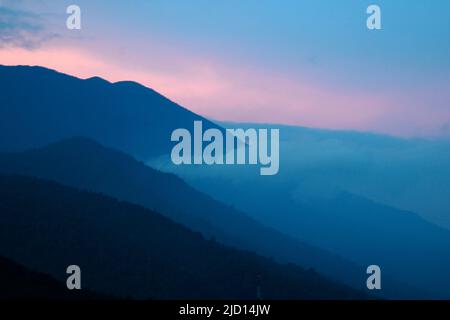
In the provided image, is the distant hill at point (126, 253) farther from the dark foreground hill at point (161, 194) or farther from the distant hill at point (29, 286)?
the dark foreground hill at point (161, 194)

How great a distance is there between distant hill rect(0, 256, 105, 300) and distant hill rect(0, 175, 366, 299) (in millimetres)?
21896

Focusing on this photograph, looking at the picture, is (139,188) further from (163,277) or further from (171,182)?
(163,277)

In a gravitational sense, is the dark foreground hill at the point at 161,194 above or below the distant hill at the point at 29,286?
A: above

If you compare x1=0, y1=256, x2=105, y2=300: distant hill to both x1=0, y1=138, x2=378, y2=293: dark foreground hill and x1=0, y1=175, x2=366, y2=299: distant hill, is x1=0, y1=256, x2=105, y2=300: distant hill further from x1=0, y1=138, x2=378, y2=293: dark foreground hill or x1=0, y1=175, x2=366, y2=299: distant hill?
x1=0, y1=138, x2=378, y2=293: dark foreground hill

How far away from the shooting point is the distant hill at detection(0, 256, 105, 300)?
36031 millimetres

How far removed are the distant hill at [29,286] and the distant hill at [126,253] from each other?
21.9 m

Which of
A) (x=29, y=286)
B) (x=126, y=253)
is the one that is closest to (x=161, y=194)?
(x=126, y=253)

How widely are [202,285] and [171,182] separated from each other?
79100mm

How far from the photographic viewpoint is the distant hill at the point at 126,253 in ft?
220

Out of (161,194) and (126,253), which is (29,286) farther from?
(161,194)

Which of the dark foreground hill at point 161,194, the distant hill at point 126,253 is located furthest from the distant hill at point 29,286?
the dark foreground hill at point 161,194

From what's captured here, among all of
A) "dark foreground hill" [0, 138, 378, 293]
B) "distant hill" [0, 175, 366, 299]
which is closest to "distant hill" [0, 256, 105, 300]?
"distant hill" [0, 175, 366, 299]
